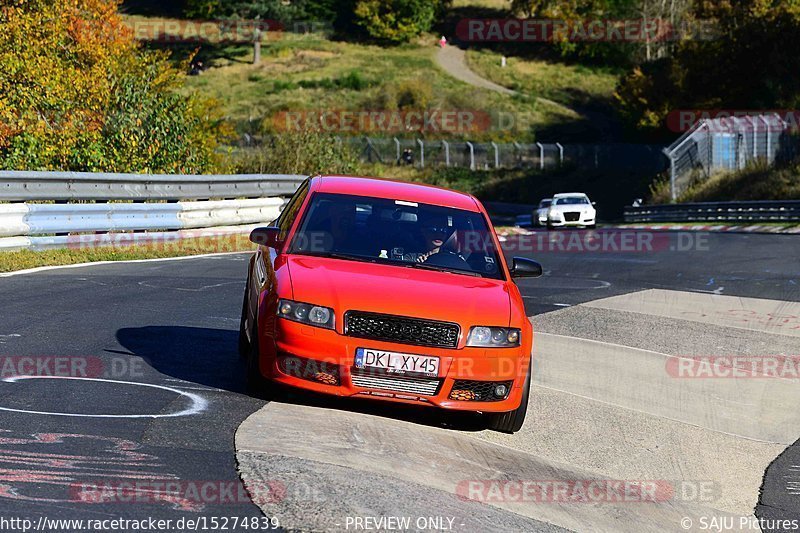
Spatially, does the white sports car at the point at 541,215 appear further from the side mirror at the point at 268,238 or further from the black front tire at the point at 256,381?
the black front tire at the point at 256,381

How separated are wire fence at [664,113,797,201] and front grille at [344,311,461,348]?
37888 mm

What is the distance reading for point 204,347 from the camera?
1014 cm

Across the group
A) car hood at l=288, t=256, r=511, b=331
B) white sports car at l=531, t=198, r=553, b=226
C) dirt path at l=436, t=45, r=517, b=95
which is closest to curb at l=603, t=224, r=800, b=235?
white sports car at l=531, t=198, r=553, b=226

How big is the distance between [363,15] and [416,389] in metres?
90.6

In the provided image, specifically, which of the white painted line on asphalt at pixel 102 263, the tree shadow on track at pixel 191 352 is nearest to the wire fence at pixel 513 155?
the white painted line on asphalt at pixel 102 263

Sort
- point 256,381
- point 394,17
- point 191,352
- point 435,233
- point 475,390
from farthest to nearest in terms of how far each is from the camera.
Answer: point 394,17 < point 191,352 < point 435,233 < point 256,381 < point 475,390

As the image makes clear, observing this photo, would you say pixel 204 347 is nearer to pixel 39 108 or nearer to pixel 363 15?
pixel 39 108

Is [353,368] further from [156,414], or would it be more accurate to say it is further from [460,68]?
[460,68]

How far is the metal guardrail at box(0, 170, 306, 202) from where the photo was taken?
16.0 metres

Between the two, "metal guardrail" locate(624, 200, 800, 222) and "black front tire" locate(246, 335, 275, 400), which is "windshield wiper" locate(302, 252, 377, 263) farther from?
"metal guardrail" locate(624, 200, 800, 222)

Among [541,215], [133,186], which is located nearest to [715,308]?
[133,186]

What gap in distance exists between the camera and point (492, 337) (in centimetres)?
780

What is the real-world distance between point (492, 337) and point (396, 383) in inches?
28.3

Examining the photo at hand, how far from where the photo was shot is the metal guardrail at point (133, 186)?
1603 cm
